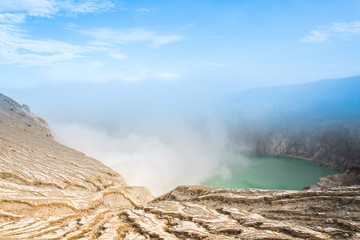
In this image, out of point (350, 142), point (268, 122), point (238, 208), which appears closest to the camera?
point (238, 208)

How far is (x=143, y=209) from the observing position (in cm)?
1125

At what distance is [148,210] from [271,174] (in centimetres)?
4437

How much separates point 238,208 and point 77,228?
6.53 metres

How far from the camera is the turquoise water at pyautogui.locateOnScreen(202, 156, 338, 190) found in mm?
44375

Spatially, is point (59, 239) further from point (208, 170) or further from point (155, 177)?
point (208, 170)

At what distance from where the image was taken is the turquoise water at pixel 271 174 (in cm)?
4438

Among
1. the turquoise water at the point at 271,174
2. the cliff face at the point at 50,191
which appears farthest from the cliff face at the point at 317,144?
the cliff face at the point at 50,191

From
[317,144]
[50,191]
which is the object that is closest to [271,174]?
[317,144]

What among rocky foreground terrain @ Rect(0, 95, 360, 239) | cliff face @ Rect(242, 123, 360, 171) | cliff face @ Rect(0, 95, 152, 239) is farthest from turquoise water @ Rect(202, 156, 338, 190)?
rocky foreground terrain @ Rect(0, 95, 360, 239)

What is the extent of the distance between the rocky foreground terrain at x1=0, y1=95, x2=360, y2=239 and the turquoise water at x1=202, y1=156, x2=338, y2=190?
33.7 metres

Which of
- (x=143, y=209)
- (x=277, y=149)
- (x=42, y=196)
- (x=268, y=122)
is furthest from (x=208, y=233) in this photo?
(x=268, y=122)

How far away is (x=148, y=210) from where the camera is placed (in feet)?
36.1

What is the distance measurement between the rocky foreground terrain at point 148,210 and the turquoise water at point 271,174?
33702mm

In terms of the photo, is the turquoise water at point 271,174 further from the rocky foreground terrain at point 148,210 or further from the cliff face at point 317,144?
the rocky foreground terrain at point 148,210
